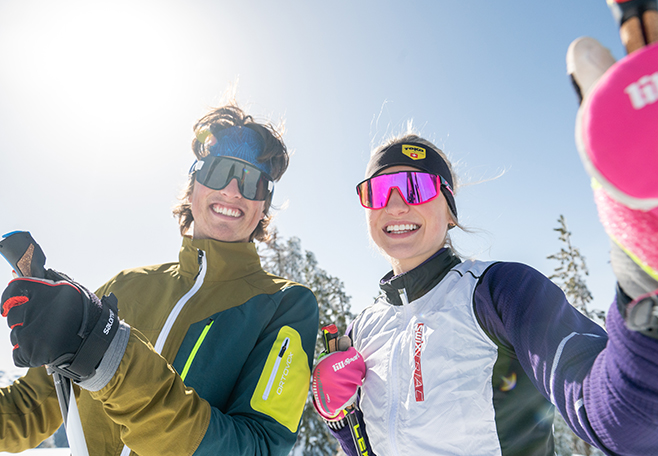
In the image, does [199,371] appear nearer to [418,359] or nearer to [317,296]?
[418,359]

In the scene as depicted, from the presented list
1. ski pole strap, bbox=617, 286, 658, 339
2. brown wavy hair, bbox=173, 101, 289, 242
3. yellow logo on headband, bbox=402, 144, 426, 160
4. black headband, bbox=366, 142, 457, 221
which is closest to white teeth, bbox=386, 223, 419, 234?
black headband, bbox=366, 142, 457, 221

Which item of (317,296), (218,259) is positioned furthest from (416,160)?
(317,296)

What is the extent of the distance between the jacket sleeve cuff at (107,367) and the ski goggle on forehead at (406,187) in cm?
184

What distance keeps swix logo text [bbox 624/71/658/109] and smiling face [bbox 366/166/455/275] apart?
1.88 metres

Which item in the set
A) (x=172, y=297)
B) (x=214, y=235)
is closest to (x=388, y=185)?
(x=214, y=235)

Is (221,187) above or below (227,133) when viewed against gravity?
below

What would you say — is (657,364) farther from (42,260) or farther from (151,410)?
(42,260)

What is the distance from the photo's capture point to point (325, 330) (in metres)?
Answer: 2.75

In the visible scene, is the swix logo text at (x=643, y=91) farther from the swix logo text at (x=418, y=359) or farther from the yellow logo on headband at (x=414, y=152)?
the yellow logo on headband at (x=414, y=152)

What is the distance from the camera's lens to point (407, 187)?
2.59 m

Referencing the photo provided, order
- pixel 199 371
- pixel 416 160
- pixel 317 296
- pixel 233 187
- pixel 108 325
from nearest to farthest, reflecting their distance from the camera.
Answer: pixel 108 325
pixel 199 371
pixel 416 160
pixel 233 187
pixel 317 296

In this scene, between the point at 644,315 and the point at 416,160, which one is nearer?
the point at 644,315

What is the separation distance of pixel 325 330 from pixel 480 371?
3.88ft

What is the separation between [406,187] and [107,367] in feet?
6.73
